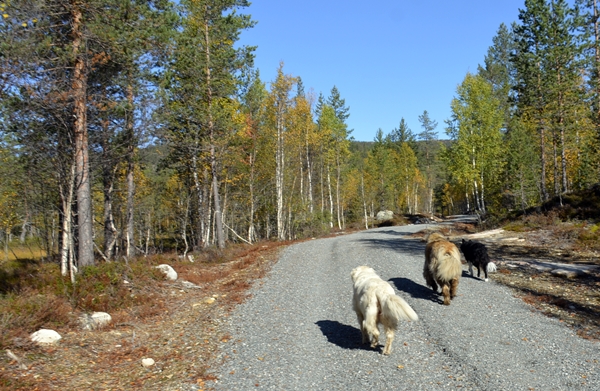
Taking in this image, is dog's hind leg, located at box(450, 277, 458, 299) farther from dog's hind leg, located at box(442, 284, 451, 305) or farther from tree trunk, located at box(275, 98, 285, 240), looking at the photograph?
tree trunk, located at box(275, 98, 285, 240)

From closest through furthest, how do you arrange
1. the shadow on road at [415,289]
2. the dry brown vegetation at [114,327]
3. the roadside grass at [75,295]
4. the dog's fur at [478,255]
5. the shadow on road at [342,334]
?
the dry brown vegetation at [114,327] → the shadow on road at [342,334] → the roadside grass at [75,295] → the shadow on road at [415,289] → the dog's fur at [478,255]

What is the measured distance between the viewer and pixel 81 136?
34.9ft

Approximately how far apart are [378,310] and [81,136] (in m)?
9.00

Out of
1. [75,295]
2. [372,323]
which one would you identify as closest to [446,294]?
[372,323]

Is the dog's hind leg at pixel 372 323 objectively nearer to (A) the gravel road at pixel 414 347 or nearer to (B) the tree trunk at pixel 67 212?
(A) the gravel road at pixel 414 347

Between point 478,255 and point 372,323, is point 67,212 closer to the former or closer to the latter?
point 372,323

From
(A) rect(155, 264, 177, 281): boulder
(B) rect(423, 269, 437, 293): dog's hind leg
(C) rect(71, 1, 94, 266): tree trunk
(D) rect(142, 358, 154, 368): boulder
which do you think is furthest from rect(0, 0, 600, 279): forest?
(B) rect(423, 269, 437, 293): dog's hind leg

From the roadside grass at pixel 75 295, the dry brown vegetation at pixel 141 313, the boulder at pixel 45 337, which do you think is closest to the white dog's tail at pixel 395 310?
the dry brown vegetation at pixel 141 313

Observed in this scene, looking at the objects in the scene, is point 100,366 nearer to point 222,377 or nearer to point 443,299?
point 222,377

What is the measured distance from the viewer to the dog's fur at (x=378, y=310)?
625 cm

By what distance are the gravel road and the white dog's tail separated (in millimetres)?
794

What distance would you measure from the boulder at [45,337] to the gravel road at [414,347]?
10.1 feet

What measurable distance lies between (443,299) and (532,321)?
6.45ft

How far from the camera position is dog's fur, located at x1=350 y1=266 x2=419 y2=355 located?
6.25 metres
